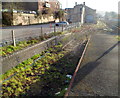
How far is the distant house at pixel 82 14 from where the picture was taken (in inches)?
1966

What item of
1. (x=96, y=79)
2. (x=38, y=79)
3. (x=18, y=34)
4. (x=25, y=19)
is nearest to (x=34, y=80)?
(x=38, y=79)

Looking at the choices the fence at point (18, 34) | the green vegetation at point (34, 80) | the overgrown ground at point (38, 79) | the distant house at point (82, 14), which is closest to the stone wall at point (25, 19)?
the fence at point (18, 34)

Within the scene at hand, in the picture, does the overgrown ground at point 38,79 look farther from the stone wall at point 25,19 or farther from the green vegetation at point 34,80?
the stone wall at point 25,19

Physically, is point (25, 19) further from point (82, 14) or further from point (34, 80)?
point (82, 14)

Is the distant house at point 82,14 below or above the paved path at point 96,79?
above

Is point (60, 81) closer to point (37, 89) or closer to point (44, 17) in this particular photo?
point (37, 89)

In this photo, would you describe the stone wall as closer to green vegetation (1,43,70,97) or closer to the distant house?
the distant house

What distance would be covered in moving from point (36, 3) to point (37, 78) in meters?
40.8

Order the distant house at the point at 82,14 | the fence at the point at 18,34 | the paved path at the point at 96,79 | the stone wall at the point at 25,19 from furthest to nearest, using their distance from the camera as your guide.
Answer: the distant house at the point at 82,14, the stone wall at the point at 25,19, the fence at the point at 18,34, the paved path at the point at 96,79

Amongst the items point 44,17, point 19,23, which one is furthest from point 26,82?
point 44,17

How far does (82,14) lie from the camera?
49656mm

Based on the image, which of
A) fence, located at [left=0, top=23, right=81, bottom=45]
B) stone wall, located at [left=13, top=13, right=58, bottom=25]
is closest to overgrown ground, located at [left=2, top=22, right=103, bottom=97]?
fence, located at [left=0, top=23, right=81, bottom=45]

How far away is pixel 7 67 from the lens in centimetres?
555

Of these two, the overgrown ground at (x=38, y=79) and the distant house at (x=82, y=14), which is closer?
the overgrown ground at (x=38, y=79)
